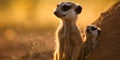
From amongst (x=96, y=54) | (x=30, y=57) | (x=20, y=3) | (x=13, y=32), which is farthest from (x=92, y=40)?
(x=20, y=3)

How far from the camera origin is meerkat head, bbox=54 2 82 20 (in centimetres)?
835

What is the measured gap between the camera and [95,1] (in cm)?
2470

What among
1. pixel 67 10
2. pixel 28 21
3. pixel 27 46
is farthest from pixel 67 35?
pixel 28 21

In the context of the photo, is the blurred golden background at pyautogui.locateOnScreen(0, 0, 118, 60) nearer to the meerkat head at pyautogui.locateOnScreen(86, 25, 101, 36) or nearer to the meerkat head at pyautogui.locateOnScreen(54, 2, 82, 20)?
the meerkat head at pyautogui.locateOnScreen(54, 2, 82, 20)

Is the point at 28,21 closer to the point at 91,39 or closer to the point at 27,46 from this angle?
the point at 27,46

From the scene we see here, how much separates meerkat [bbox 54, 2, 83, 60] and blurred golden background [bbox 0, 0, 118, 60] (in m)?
4.28

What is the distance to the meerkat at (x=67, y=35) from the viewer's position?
325 inches

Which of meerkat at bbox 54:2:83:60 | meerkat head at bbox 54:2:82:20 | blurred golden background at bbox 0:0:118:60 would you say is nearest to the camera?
meerkat at bbox 54:2:83:60

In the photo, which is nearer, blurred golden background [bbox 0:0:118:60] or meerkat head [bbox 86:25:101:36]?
meerkat head [bbox 86:25:101:36]

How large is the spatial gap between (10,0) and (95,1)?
473cm

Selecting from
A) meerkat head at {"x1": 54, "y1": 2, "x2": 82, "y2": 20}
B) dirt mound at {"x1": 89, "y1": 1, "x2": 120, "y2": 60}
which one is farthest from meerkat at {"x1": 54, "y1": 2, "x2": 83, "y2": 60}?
dirt mound at {"x1": 89, "y1": 1, "x2": 120, "y2": 60}

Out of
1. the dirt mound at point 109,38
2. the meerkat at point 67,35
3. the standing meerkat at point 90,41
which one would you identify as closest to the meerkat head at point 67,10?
the meerkat at point 67,35

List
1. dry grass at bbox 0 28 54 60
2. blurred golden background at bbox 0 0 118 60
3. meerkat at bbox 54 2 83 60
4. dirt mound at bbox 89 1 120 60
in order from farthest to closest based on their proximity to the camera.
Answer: blurred golden background at bbox 0 0 118 60 < dry grass at bbox 0 28 54 60 < meerkat at bbox 54 2 83 60 < dirt mound at bbox 89 1 120 60

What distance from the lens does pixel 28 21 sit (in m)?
20.2
